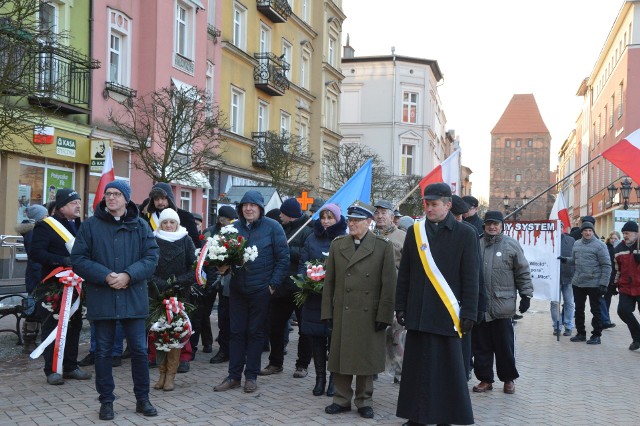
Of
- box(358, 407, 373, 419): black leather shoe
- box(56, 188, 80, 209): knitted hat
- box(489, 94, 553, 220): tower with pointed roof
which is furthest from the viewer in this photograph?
box(489, 94, 553, 220): tower with pointed roof

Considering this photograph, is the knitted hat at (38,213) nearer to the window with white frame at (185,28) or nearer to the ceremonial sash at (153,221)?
the ceremonial sash at (153,221)

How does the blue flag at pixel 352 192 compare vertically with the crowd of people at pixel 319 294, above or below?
above

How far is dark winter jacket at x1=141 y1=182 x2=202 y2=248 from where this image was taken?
8750mm

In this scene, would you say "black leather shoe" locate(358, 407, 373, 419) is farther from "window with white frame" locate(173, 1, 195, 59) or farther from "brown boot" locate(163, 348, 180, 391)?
"window with white frame" locate(173, 1, 195, 59)

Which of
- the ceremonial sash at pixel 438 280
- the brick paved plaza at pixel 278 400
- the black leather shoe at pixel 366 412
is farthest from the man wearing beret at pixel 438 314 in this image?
the brick paved plaza at pixel 278 400

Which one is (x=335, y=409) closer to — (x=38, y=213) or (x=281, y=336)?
(x=281, y=336)

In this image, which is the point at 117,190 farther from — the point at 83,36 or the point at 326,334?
the point at 83,36

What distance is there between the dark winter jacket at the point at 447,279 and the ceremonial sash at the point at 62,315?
3.23 metres

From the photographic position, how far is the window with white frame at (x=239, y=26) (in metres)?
29.6

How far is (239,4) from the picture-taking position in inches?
1170

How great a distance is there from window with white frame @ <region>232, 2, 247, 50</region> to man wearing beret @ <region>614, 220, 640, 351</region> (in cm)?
2072

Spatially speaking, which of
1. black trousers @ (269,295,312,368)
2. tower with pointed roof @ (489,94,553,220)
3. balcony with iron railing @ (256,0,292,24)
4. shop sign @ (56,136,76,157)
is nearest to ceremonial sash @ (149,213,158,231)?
black trousers @ (269,295,312,368)

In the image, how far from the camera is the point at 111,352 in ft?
20.9

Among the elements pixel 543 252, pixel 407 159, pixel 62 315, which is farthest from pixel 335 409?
pixel 407 159
